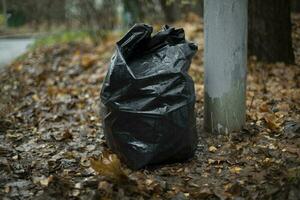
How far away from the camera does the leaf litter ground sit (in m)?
2.75

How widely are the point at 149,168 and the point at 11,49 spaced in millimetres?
8927

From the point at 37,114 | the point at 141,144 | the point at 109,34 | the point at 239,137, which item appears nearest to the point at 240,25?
the point at 239,137

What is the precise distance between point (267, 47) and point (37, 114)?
2.70m

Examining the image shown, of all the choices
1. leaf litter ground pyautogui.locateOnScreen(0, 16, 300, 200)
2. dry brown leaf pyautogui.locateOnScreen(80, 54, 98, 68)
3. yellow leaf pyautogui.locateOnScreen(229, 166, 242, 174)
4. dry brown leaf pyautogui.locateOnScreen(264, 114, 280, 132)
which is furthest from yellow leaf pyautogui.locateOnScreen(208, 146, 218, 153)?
dry brown leaf pyautogui.locateOnScreen(80, 54, 98, 68)

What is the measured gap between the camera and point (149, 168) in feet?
10.2

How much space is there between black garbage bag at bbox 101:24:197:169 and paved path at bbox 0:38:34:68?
6.16m

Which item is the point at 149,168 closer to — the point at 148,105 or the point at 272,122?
the point at 148,105

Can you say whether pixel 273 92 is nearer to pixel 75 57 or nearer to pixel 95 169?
pixel 95 169

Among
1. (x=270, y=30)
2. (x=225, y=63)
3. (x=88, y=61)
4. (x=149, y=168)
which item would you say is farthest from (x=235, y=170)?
(x=88, y=61)

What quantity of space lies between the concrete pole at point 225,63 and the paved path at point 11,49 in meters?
6.14

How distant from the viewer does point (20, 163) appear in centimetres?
330

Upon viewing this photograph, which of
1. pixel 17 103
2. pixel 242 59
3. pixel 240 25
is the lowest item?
pixel 17 103

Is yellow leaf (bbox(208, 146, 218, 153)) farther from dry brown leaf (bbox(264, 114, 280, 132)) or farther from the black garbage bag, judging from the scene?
dry brown leaf (bbox(264, 114, 280, 132))

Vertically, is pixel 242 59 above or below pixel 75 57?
above
